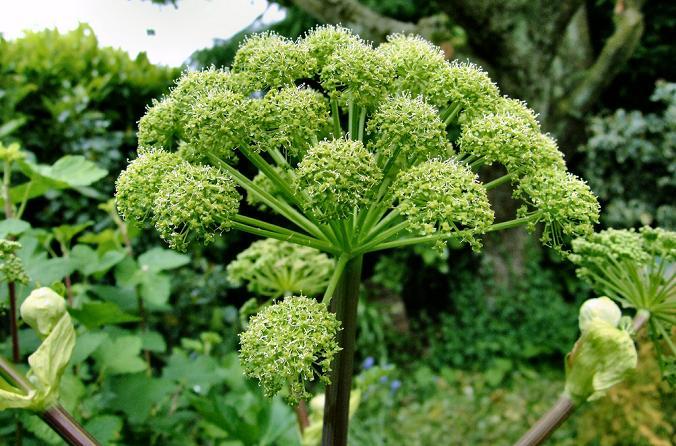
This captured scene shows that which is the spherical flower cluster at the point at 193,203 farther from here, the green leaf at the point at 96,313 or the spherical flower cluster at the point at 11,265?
the green leaf at the point at 96,313

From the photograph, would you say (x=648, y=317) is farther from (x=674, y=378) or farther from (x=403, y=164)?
(x=403, y=164)

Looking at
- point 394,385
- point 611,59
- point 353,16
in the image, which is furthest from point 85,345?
point 611,59

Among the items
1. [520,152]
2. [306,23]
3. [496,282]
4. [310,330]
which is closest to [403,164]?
[520,152]

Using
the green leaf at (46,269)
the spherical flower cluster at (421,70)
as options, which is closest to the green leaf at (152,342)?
the green leaf at (46,269)

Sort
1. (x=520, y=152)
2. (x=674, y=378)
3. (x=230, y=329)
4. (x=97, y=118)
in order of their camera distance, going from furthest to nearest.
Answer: (x=230, y=329)
(x=97, y=118)
(x=674, y=378)
(x=520, y=152)

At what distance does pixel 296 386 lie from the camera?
3.26 ft

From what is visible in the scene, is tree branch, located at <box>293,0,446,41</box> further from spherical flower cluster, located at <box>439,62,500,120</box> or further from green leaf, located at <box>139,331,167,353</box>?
spherical flower cluster, located at <box>439,62,500,120</box>

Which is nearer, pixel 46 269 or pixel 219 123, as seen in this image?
pixel 219 123

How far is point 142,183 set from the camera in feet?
3.70

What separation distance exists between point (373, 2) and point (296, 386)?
6.27 meters

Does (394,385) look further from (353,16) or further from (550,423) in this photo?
(550,423)

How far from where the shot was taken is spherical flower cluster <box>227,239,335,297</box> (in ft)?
6.06

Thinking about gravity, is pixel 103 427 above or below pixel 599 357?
below

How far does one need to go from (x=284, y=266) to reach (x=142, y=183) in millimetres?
791
